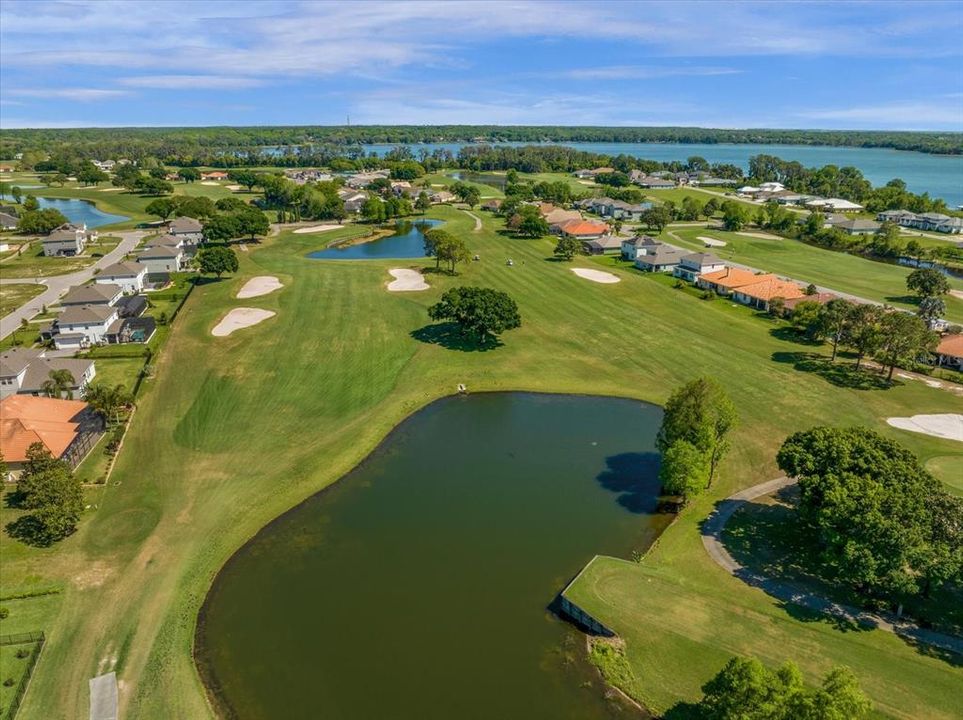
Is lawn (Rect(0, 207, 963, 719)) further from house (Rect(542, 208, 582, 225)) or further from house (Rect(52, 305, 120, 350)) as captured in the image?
house (Rect(542, 208, 582, 225))

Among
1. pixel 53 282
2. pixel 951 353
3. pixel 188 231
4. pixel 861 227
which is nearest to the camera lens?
pixel 951 353

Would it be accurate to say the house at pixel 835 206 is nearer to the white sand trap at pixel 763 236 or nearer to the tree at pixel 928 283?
the white sand trap at pixel 763 236

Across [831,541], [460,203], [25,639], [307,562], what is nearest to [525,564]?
[307,562]

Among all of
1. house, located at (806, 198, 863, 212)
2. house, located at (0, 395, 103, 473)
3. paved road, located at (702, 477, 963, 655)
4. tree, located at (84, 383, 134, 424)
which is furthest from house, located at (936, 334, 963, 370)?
house, located at (806, 198, 863, 212)

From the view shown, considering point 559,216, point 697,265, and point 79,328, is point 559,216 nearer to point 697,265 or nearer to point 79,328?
point 697,265

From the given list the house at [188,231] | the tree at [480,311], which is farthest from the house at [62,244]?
the tree at [480,311]

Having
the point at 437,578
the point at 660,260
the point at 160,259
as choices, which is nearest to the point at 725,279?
the point at 660,260
